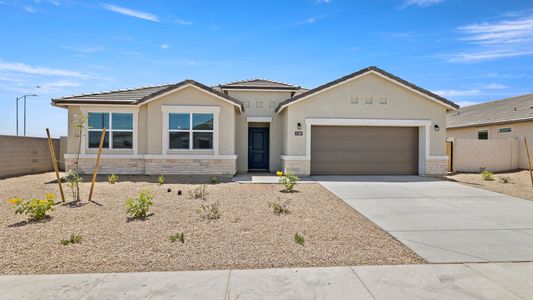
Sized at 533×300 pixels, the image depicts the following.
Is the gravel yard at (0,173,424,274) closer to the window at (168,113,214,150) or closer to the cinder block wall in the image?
the window at (168,113,214,150)

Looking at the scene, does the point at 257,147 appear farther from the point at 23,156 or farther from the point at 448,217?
the point at 23,156

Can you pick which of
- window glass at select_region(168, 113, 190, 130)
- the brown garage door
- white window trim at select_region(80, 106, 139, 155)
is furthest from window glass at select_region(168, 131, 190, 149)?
the brown garage door

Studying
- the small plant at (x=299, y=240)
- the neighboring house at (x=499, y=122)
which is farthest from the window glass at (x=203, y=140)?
the neighboring house at (x=499, y=122)

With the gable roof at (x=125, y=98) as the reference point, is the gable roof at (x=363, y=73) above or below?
above

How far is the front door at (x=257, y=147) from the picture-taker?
15.8 m

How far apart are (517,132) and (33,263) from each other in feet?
75.5

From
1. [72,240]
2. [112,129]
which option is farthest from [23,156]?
[72,240]

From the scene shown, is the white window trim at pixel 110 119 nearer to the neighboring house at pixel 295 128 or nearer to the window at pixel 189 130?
the neighboring house at pixel 295 128

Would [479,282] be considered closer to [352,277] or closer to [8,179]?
[352,277]

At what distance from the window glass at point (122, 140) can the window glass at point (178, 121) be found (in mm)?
1983

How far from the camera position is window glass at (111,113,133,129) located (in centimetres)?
1314

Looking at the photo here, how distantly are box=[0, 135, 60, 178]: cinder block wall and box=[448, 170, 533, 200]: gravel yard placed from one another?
1966 centimetres

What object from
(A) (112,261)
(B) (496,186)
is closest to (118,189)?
(A) (112,261)

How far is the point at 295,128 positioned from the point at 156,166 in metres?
6.62
